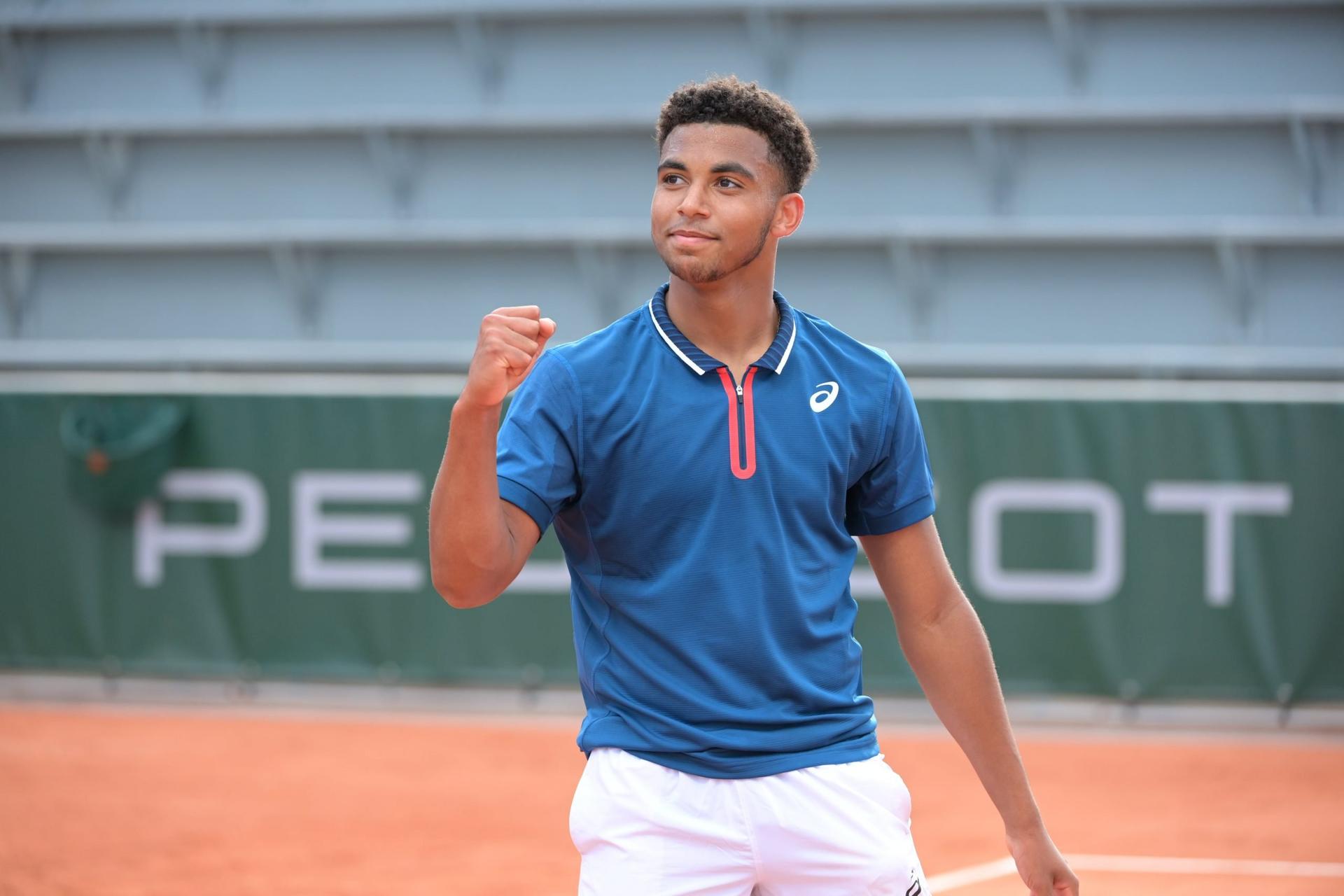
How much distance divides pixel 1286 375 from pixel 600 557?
402 inches

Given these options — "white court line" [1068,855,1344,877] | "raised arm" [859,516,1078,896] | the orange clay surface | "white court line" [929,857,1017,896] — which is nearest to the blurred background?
the orange clay surface

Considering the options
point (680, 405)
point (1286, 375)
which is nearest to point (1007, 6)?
point (1286, 375)

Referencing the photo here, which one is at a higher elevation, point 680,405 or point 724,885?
point 680,405

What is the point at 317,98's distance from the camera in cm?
1401

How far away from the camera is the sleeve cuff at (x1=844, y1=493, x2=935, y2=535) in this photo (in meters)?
2.68

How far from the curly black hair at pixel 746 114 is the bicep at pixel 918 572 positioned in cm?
63

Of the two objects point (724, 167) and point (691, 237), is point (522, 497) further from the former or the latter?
point (724, 167)

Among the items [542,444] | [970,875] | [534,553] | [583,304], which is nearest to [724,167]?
[542,444]

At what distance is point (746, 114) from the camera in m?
2.57

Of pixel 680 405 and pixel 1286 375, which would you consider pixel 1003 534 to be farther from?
pixel 680 405

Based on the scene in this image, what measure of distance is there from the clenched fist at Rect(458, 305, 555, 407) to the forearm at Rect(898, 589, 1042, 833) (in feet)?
2.95

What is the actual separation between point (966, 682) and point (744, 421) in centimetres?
63

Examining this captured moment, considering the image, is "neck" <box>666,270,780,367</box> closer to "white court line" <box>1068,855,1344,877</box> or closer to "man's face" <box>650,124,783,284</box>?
"man's face" <box>650,124,783,284</box>

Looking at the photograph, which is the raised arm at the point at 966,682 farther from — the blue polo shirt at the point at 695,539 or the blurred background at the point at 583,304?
the blurred background at the point at 583,304
